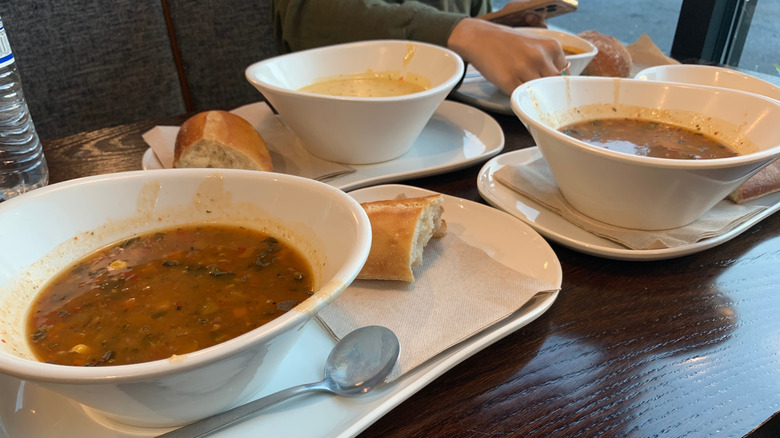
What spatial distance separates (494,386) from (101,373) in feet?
1.98

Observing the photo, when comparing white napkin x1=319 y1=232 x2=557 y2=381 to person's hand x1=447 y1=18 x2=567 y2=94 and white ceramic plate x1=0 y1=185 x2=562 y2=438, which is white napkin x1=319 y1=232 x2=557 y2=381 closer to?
white ceramic plate x1=0 y1=185 x2=562 y2=438

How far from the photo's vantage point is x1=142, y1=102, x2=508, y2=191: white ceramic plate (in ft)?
5.19

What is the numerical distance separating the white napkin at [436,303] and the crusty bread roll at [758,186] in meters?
0.66

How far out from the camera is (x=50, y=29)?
2.48 metres

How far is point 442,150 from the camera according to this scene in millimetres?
1742

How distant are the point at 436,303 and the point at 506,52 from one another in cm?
121

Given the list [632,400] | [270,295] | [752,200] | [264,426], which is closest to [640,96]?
[752,200]

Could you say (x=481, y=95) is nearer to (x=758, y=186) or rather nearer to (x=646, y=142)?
(x=646, y=142)

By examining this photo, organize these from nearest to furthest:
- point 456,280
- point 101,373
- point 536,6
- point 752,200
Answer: point 101,373
point 456,280
point 752,200
point 536,6

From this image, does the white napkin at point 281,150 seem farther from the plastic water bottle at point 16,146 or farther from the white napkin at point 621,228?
the white napkin at point 621,228

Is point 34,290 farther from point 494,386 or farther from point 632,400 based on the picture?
point 632,400

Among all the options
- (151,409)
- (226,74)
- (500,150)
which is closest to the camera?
(151,409)

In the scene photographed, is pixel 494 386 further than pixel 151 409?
Yes

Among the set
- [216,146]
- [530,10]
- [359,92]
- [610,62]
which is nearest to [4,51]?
[216,146]
